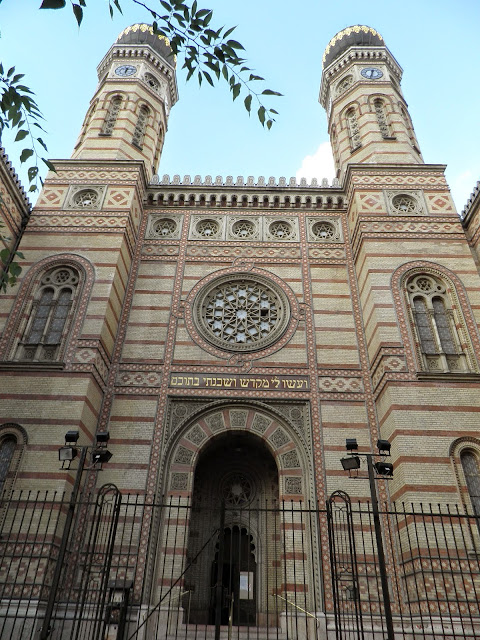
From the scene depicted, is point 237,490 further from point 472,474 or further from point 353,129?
point 353,129

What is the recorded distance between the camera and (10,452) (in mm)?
9523

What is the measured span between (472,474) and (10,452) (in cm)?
905

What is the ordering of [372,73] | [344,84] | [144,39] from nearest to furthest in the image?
1. [372,73]
2. [344,84]
3. [144,39]

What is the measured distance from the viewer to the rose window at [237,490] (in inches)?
437

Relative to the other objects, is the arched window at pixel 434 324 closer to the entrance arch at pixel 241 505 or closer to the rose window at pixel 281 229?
the entrance arch at pixel 241 505

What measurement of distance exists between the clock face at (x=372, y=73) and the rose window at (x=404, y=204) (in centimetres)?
613

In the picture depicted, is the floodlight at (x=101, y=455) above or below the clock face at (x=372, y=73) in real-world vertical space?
below

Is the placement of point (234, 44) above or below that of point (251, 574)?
above

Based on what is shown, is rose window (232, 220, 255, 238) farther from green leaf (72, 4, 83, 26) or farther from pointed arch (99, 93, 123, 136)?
green leaf (72, 4, 83, 26)

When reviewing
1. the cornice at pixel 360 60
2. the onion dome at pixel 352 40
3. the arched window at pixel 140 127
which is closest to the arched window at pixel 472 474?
the arched window at pixel 140 127

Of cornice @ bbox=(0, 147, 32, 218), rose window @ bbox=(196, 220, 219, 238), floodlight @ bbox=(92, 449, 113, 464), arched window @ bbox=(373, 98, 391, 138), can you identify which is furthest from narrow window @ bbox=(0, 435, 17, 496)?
arched window @ bbox=(373, 98, 391, 138)

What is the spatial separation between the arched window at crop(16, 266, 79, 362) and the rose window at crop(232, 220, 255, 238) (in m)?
4.69

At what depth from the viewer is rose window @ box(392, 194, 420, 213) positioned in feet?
43.1

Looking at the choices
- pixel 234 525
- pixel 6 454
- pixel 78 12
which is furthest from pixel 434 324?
pixel 78 12
